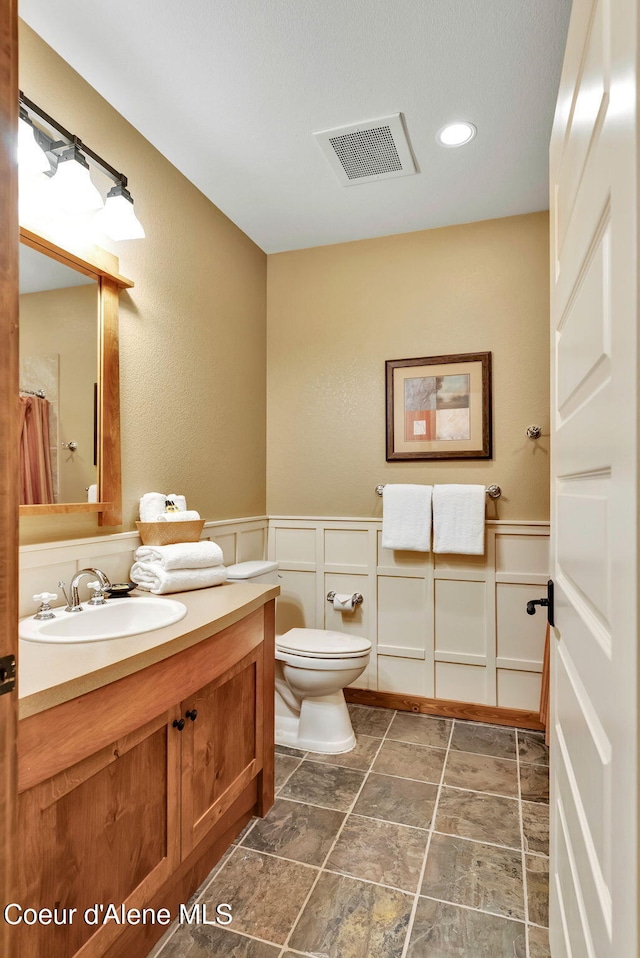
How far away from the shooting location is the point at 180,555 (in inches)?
72.4

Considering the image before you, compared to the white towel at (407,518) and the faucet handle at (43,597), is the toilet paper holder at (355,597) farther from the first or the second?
the faucet handle at (43,597)

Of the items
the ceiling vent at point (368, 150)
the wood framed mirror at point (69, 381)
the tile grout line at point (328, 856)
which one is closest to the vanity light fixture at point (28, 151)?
the wood framed mirror at point (69, 381)

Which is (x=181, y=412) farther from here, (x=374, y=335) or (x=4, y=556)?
(x=4, y=556)

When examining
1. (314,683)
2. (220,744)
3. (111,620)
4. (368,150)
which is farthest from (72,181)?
(314,683)

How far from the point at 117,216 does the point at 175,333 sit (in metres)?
0.55

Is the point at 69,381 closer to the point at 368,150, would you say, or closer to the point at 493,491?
the point at 368,150

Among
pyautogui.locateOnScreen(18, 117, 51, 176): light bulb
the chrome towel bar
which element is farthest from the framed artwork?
pyautogui.locateOnScreen(18, 117, 51, 176): light bulb

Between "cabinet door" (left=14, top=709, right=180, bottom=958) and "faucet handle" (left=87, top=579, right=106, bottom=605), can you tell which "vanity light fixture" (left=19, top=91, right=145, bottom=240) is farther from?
"cabinet door" (left=14, top=709, right=180, bottom=958)

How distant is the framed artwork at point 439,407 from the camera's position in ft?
8.71

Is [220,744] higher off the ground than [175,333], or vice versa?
[175,333]

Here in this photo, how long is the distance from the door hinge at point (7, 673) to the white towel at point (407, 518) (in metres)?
2.12

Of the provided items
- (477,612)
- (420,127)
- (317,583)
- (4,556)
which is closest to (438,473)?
(477,612)

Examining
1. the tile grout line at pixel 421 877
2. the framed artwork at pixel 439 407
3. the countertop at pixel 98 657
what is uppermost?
the framed artwork at pixel 439 407

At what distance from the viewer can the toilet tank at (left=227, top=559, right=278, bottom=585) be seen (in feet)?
7.78
